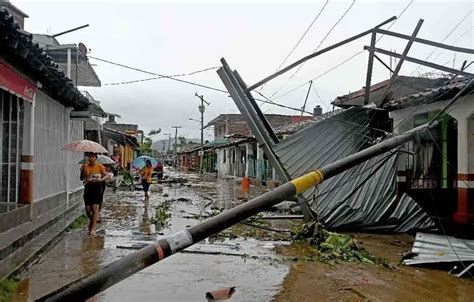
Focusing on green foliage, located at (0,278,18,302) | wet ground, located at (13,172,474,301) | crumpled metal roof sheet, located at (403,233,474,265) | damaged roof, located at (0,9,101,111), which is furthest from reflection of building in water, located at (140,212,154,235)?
crumpled metal roof sheet, located at (403,233,474,265)

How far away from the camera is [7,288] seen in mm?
5582

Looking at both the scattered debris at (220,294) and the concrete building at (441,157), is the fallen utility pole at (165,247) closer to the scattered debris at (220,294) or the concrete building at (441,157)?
the scattered debris at (220,294)

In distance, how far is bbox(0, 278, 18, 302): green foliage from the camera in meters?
5.34

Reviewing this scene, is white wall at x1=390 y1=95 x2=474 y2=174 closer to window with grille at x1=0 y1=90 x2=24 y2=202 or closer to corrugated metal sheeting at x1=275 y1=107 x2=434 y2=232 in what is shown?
corrugated metal sheeting at x1=275 y1=107 x2=434 y2=232

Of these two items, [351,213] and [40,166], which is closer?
[40,166]

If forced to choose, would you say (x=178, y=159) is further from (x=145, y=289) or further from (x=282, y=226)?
(x=145, y=289)

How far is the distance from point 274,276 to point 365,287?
1298 mm

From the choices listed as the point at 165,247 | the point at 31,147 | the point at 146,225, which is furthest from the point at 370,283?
the point at 31,147

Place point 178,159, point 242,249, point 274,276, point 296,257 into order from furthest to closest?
1. point 178,159
2. point 242,249
3. point 296,257
4. point 274,276

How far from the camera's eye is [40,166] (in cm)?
1049

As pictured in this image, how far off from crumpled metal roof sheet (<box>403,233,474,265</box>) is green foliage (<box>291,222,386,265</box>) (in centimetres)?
69

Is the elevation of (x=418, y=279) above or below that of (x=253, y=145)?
below

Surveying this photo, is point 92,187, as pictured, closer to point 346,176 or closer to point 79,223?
point 79,223

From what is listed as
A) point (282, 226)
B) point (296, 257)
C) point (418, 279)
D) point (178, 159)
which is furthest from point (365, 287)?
point (178, 159)
